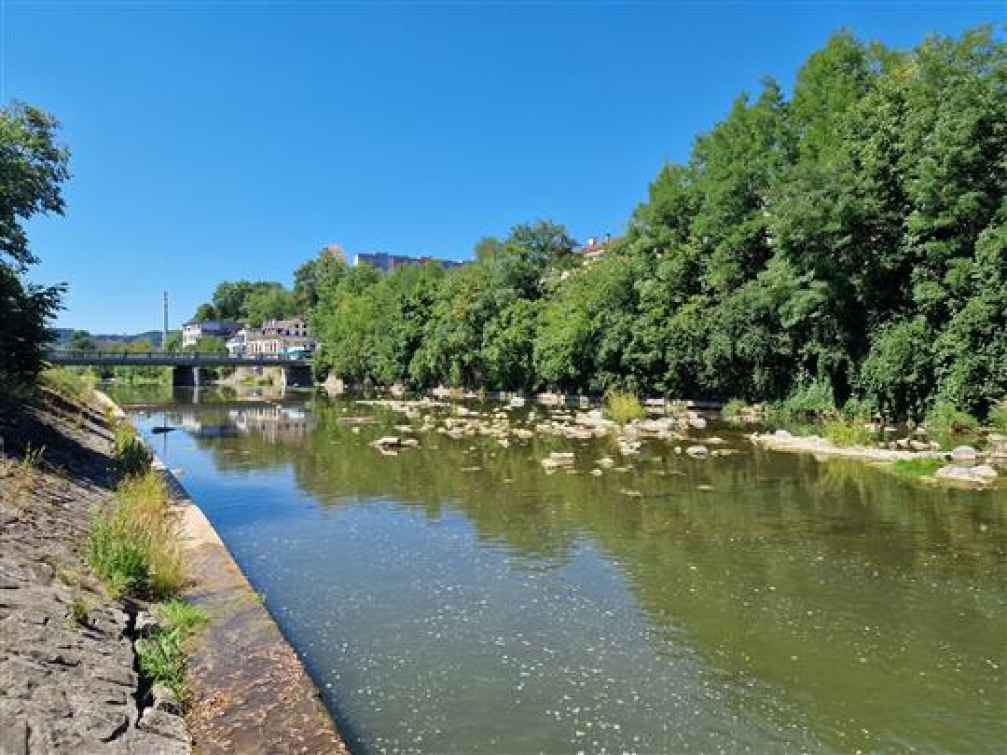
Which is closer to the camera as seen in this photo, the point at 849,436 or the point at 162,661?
→ the point at 162,661

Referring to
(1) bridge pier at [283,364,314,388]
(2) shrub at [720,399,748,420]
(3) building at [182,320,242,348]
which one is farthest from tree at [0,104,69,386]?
(3) building at [182,320,242,348]

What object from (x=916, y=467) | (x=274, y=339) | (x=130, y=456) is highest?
(x=274, y=339)

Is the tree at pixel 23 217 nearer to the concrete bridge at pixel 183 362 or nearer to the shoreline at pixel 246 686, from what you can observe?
the shoreline at pixel 246 686

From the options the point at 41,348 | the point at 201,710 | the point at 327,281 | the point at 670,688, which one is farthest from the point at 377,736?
the point at 327,281

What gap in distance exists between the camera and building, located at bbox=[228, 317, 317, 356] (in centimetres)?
15025

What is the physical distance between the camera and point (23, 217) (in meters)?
19.7

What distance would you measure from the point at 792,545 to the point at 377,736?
9446mm

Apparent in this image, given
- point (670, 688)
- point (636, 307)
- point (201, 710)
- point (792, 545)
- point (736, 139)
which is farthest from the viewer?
point (636, 307)

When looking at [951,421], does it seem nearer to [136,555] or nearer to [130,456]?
[130,456]

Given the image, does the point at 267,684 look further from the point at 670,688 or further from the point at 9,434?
the point at 9,434

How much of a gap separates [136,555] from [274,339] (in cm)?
15147

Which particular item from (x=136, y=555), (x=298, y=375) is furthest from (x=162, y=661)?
(x=298, y=375)

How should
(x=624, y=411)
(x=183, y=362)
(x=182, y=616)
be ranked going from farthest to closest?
1. (x=183, y=362)
2. (x=624, y=411)
3. (x=182, y=616)

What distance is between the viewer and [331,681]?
8188 mm
